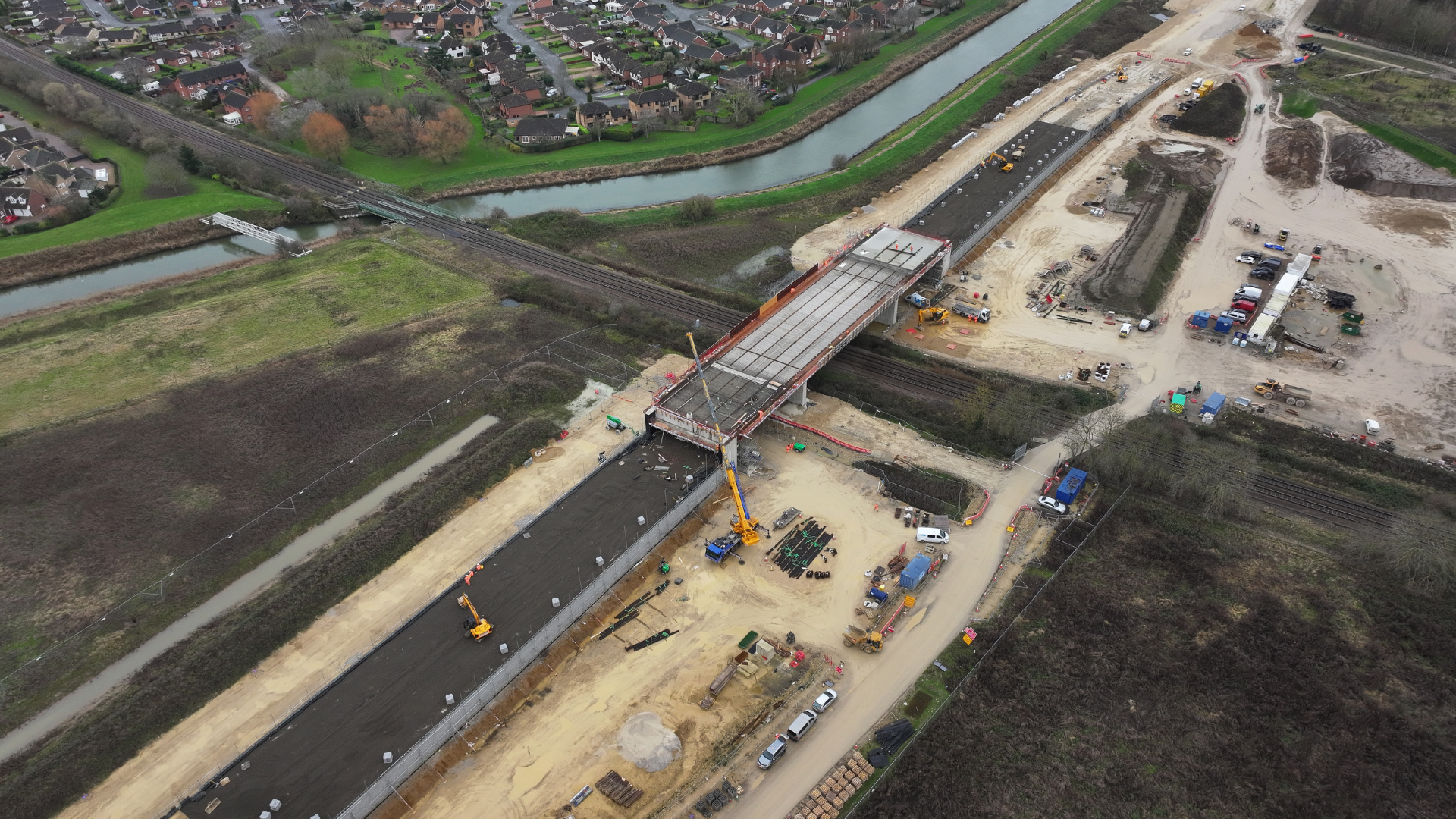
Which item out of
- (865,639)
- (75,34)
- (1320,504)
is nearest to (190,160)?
(75,34)

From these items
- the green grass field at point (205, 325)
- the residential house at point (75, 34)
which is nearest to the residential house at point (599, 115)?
the green grass field at point (205, 325)

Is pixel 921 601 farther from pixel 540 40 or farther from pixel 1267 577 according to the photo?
pixel 540 40

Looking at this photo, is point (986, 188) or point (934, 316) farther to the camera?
point (986, 188)

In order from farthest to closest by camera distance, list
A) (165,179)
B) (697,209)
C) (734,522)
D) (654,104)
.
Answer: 1. (654,104)
2. (165,179)
3. (697,209)
4. (734,522)

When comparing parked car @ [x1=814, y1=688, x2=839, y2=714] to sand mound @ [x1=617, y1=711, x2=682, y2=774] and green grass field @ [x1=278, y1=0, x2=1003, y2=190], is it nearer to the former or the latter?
sand mound @ [x1=617, y1=711, x2=682, y2=774]

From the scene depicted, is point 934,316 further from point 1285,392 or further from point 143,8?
point 143,8

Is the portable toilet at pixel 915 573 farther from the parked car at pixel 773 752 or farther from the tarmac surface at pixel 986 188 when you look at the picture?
the tarmac surface at pixel 986 188

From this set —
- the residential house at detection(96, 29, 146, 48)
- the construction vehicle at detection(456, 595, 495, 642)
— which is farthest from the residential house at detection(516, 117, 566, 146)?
the residential house at detection(96, 29, 146, 48)
